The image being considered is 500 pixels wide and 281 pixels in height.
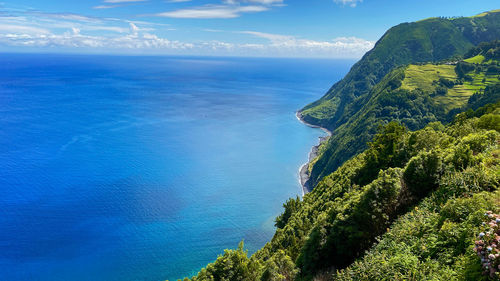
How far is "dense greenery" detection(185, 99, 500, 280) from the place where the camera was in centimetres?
1430

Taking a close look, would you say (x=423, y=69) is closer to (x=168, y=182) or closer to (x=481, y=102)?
(x=481, y=102)

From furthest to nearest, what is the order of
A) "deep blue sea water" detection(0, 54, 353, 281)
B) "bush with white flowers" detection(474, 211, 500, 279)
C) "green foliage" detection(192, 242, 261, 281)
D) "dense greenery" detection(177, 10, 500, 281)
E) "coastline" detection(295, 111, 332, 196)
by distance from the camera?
"coastline" detection(295, 111, 332, 196) → "deep blue sea water" detection(0, 54, 353, 281) → "green foliage" detection(192, 242, 261, 281) → "dense greenery" detection(177, 10, 500, 281) → "bush with white flowers" detection(474, 211, 500, 279)

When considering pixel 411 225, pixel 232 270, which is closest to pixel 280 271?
pixel 232 270

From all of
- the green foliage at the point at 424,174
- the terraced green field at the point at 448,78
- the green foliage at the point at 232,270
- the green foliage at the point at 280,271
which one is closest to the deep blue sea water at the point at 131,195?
the green foliage at the point at 232,270

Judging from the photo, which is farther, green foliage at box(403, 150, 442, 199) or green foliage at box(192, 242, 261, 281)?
green foliage at box(192, 242, 261, 281)

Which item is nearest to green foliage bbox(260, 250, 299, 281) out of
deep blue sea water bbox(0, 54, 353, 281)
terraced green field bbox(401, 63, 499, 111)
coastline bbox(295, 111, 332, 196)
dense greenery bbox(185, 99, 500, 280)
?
dense greenery bbox(185, 99, 500, 280)

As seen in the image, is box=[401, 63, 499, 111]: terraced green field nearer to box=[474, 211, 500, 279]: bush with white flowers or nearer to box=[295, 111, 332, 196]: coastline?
box=[295, 111, 332, 196]: coastline

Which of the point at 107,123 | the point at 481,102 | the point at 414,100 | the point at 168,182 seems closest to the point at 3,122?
the point at 107,123

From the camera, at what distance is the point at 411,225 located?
59.1 feet

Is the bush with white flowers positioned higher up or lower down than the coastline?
higher up

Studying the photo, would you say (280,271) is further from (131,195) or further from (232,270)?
Result: (131,195)

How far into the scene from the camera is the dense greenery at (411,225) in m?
14.3

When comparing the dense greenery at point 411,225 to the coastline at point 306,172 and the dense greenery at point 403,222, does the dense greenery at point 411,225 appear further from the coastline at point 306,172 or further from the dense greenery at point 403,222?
the coastline at point 306,172

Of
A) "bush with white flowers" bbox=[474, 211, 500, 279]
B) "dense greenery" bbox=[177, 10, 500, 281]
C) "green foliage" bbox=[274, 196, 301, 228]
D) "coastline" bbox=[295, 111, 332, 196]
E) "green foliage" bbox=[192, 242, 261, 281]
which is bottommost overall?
"coastline" bbox=[295, 111, 332, 196]
